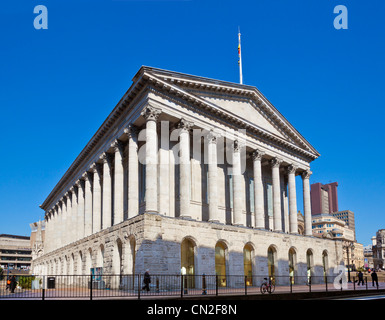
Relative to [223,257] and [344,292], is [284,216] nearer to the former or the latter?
[223,257]

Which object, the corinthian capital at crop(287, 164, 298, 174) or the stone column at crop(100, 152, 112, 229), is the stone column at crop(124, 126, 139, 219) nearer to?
the stone column at crop(100, 152, 112, 229)

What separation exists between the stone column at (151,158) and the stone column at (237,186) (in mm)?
10475

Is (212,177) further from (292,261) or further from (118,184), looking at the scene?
(292,261)

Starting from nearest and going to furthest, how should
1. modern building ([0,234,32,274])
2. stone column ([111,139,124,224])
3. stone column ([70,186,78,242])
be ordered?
stone column ([111,139,124,224]) < stone column ([70,186,78,242]) < modern building ([0,234,32,274])

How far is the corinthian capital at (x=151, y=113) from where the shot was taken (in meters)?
35.8

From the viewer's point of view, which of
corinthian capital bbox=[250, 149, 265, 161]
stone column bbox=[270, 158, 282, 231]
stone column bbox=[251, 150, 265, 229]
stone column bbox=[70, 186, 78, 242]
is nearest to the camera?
stone column bbox=[251, 150, 265, 229]

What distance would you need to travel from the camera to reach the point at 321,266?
51.7 meters

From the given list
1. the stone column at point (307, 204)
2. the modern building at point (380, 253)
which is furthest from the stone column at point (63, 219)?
the modern building at point (380, 253)

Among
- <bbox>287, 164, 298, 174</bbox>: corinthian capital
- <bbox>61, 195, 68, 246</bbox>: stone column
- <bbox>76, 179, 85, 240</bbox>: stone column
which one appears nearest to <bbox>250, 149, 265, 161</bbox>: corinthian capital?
<bbox>287, 164, 298, 174</bbox>: corinthian capital

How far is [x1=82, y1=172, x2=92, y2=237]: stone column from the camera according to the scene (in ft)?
172

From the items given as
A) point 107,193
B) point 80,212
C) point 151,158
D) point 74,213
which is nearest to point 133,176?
point 151,158

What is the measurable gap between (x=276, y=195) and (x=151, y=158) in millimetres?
19241

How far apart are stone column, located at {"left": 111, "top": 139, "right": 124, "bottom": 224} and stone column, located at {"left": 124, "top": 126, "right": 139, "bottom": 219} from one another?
13.3ft
